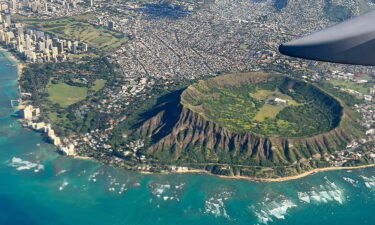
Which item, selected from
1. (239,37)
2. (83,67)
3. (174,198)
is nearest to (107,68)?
(83,67)

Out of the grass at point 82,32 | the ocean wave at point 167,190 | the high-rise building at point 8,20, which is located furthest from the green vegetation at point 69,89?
the high-rise building at point 8,20

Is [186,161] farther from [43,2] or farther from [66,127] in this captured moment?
[43,2]

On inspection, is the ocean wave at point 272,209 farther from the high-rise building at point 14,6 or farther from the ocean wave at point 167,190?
the high-rise building at point 14,6

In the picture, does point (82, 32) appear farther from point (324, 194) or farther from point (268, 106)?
point (324, 194)

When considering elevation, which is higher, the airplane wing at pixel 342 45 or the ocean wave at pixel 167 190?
the airplane wing at pixel 342 45

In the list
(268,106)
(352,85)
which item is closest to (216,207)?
(268,106)

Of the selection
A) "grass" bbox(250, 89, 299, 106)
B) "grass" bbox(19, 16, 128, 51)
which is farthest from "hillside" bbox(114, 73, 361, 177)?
"grass" bbox(19, 16, 128, 51)
